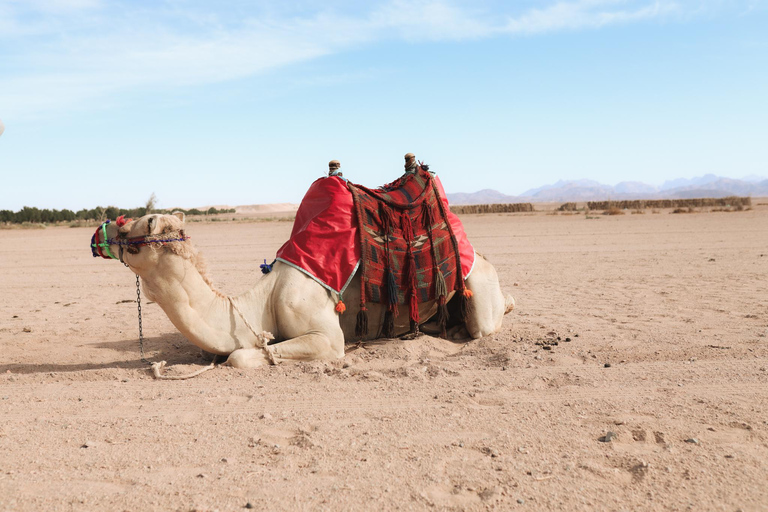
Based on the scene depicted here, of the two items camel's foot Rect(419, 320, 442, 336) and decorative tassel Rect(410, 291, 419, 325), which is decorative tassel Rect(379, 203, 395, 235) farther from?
camel's foot Rect(419, 320, 442, 336)

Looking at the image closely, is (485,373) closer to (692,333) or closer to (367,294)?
(367,294)

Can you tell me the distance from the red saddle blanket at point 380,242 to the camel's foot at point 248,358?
2.85ft

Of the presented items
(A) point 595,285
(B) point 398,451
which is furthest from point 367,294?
(A) point 595,285

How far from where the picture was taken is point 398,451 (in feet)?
13.1

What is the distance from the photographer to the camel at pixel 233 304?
5336 mm

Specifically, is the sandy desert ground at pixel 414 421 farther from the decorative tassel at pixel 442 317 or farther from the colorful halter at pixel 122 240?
the colorful halter at pixel 122 240

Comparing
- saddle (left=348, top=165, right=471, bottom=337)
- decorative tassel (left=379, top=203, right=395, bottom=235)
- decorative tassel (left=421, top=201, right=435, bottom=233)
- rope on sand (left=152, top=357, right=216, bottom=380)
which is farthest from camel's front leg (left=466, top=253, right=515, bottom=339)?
rope on sand (left=152, top=357, right=216, bottom=380)

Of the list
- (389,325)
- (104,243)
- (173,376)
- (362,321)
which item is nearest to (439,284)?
(389,325)

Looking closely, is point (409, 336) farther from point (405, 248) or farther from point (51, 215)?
point (51, 215)

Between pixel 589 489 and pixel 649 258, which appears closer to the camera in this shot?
pixel 589 489

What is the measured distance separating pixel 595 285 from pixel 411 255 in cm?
624

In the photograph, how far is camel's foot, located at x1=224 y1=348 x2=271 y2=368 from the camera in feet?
18.7

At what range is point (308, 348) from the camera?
5875 millimetres

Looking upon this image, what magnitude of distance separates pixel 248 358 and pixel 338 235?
4.89 ft
